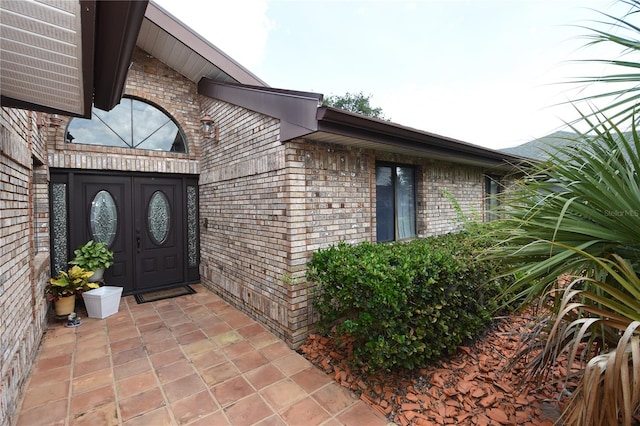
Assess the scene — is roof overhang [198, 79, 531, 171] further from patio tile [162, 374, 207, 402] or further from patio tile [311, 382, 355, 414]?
patio tile [162, 374, 207, 402]

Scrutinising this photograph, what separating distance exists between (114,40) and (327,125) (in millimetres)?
2027

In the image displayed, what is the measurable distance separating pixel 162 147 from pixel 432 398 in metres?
6.05

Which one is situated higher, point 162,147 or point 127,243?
point 162,147

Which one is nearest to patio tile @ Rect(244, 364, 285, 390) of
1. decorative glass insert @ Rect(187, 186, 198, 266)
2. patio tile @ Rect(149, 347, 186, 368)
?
patio tile @ Rect(149, 347, 186, 368)

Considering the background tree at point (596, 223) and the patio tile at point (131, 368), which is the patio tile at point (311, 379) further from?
the background tree at point (596, 223)

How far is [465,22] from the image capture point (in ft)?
18.6

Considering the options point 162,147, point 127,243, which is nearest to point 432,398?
point 127,243

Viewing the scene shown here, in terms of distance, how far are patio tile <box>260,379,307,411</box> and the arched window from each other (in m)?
4.98

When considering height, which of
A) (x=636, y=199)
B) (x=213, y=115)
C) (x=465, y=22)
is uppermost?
(x=465, y=22)

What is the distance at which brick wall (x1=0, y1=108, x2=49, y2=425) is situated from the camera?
234 centimetres

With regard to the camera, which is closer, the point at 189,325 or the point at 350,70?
the point at 189,325

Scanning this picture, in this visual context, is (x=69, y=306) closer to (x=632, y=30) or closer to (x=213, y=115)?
(x=213, y=115)

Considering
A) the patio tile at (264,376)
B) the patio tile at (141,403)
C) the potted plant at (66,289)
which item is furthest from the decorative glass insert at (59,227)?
the patio tile at (264,376)

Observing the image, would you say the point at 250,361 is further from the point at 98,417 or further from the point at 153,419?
the point at 98,417
